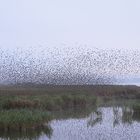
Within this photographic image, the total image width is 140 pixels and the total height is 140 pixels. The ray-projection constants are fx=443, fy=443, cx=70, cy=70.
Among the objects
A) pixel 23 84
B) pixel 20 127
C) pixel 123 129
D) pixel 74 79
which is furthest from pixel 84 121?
pixel 23 84

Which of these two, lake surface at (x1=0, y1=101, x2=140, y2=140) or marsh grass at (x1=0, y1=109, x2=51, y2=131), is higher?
marsh grass at (x1=0, y1=109, x2=51, y2=131)

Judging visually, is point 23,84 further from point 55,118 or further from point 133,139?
point 133,139

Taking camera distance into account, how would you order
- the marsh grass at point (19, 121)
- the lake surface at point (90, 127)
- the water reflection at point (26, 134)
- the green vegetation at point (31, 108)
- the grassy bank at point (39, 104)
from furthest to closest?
1. the grassy bank at point (39, 104)
2. the green vegetation at point (31, 108)
3. the marsh grass at point (19, 121)
4. the lake surface at point (90, 127)
5. the water reflection at point (26, 134)

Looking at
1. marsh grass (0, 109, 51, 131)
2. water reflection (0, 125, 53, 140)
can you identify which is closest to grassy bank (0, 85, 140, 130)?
marsh grass (0, 109, 51, 131)

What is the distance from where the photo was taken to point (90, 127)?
70.1ft

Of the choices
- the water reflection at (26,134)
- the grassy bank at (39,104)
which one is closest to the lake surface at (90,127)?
the water reflection at (26,134)

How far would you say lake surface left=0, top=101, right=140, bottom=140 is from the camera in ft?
59.5

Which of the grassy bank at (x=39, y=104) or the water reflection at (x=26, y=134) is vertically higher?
the grassy bank at (x=39, y=104)

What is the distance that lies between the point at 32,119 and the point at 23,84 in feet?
93.8

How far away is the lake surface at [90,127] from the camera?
714 inches

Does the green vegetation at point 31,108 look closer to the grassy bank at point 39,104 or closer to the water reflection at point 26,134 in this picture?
the grassy bank at point 39,104

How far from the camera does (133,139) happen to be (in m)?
17.6

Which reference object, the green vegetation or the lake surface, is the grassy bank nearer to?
the green vegetation

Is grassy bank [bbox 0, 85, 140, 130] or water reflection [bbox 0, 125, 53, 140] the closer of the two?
water reflection [bbox 0, 125, 53, 140]
